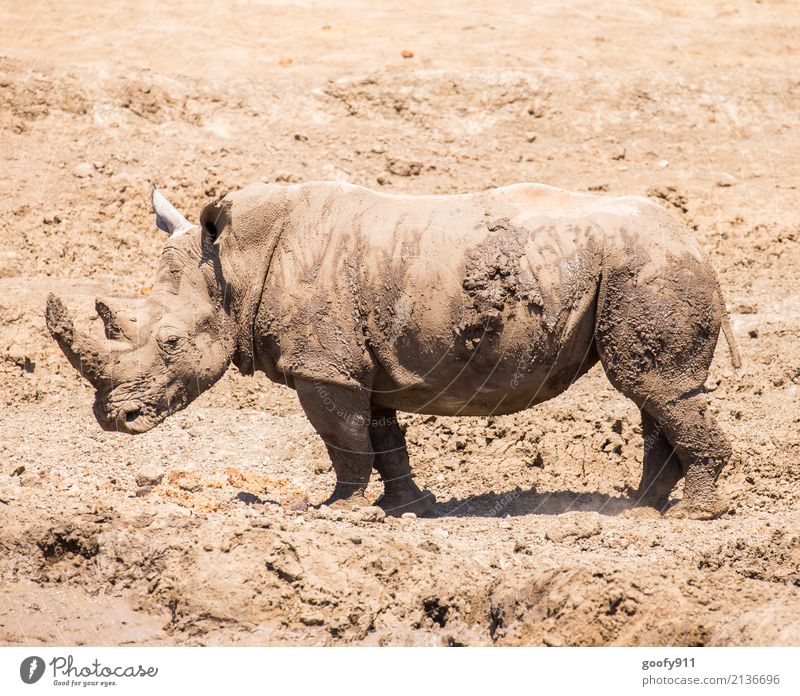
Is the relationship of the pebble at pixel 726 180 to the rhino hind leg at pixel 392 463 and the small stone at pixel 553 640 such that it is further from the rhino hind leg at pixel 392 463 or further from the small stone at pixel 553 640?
the small stone at pixel 553 640

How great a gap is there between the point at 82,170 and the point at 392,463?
23.8 ft

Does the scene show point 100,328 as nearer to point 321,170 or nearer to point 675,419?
point 321,170

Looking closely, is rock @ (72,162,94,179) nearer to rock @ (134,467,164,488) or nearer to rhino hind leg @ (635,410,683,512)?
rock @ (134,467,164,488)

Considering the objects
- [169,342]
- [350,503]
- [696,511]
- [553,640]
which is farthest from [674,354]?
[169,342]

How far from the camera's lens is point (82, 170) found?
16.5m

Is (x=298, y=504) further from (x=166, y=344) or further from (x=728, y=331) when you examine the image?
(x=728, y=331)

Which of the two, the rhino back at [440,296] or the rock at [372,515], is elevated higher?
the rhino back at [440,296]

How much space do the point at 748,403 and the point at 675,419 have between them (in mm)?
2772

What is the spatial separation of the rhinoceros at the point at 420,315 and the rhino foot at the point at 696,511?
0.02 meters
